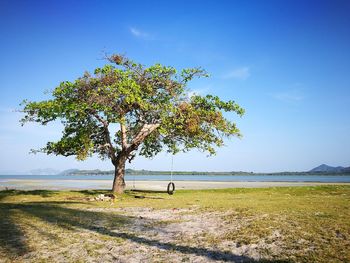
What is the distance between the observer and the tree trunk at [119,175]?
1134 inches

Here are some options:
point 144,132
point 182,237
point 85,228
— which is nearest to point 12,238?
point 85,228

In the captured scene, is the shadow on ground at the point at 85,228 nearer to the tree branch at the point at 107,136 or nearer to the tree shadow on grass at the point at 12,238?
the tree shadow on grass at the point at 12,238

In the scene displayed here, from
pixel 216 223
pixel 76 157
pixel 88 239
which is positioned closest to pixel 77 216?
pixel 88 239

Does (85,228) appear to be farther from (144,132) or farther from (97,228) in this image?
(144,132)

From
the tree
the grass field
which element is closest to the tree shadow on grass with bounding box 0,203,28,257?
the grass field

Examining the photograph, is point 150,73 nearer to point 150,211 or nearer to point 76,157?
point 76,157

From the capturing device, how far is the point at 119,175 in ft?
94.7

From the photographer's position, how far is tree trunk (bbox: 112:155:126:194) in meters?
28.8

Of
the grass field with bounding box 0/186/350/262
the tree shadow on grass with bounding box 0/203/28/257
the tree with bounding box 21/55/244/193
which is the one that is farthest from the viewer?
the tree with bounding box 21/55/244/193

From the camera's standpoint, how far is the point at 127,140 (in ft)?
101

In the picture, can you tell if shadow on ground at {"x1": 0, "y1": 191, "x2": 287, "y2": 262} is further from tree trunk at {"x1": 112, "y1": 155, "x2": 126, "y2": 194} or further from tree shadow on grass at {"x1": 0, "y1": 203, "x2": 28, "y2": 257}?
tree trunk at {"x1": 112, "y1": 155, "x2": 126, "y2": 194}

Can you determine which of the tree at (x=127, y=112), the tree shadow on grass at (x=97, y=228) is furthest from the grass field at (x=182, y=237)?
the tree at (x=127, y=112)

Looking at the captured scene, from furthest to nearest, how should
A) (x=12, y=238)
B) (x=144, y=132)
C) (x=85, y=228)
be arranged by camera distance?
(x=144, y=132), (x=85, y=228), (x=12, y=238)

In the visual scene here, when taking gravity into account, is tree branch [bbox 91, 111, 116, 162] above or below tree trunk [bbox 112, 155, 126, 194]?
above
